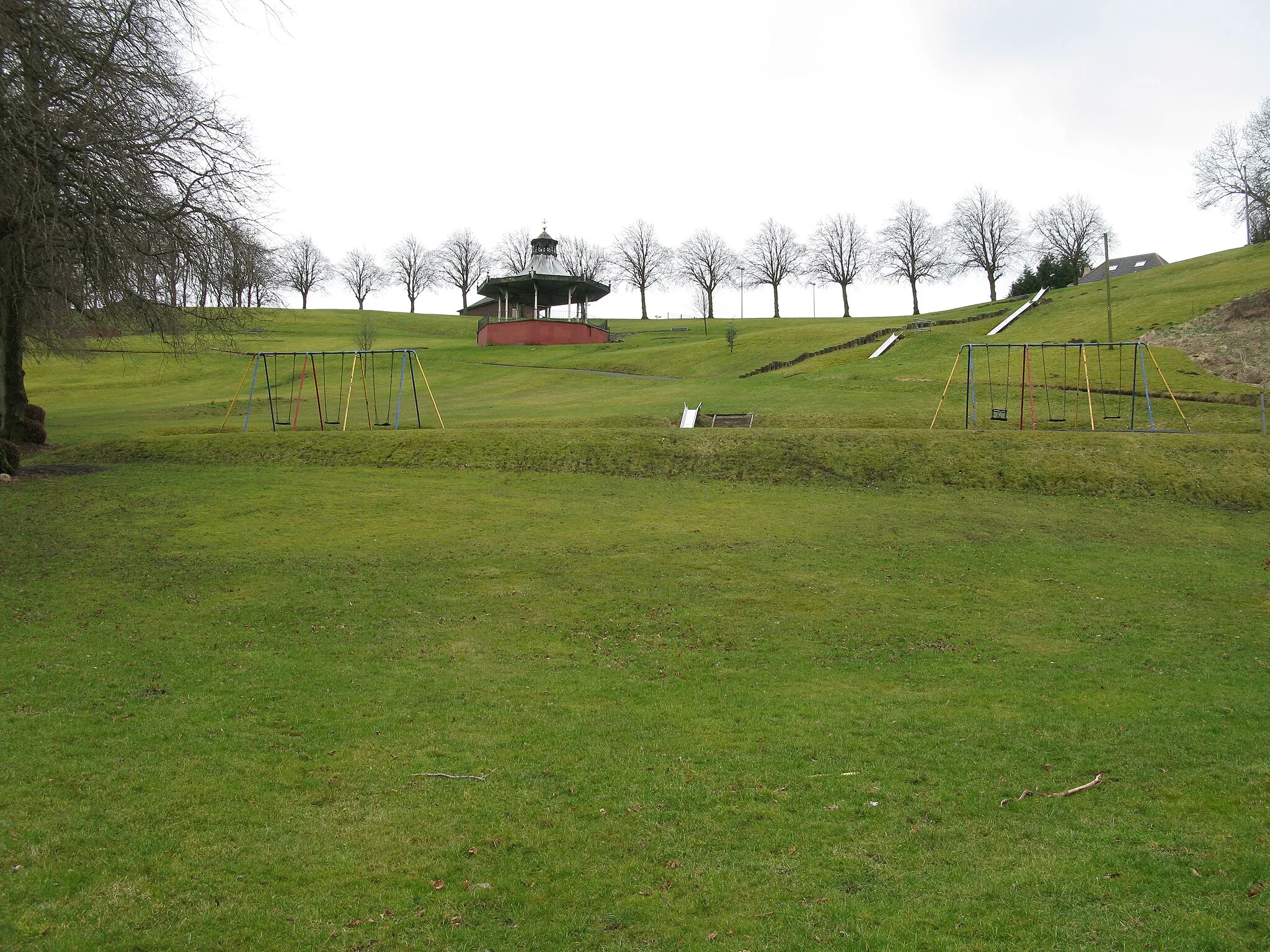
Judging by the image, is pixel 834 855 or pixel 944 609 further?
pixel 944 609

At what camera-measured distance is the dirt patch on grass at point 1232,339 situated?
40.5 metres

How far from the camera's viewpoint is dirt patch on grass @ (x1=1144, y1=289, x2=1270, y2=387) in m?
40.5

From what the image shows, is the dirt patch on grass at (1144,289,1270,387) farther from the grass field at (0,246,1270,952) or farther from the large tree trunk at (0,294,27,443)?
the large tree trunk at (0,294,27,443)

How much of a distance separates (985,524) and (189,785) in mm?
17637

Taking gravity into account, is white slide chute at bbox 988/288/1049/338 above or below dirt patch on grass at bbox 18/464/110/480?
above

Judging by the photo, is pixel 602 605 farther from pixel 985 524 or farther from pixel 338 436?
pixel 338 436

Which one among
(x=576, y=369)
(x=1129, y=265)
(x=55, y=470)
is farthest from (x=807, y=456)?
(x=1129, y=265)

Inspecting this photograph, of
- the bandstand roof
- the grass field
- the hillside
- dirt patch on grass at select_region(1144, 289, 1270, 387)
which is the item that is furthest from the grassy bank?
the bandstand roof

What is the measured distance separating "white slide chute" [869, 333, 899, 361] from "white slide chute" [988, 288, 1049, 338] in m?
5.94

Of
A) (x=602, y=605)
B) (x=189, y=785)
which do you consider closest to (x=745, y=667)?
(x=602, y=605)

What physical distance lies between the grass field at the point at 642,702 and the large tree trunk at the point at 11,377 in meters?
4.17

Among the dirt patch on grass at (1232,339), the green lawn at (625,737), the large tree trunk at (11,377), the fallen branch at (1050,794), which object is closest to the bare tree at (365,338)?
the large tree trunk at (11,377)

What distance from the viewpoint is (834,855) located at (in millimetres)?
7543

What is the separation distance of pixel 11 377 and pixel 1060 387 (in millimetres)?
39504
